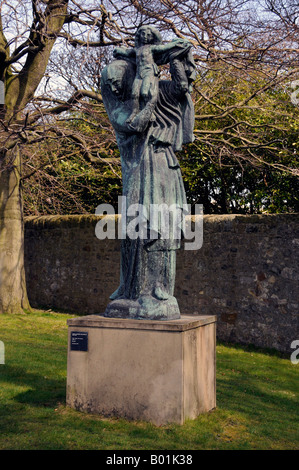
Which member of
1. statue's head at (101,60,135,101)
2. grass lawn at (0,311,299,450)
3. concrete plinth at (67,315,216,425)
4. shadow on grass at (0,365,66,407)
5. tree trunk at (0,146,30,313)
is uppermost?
statue's head at (101,60,135,101)

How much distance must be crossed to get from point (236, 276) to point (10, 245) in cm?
504

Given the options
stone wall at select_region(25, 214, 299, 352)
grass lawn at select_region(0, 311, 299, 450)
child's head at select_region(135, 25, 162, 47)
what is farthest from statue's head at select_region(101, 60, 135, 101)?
stone wall at select_region(25, 214, 299, 352)

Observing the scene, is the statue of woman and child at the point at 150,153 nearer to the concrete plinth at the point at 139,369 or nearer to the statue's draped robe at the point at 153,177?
the statue's draped robe at the point at 153,177

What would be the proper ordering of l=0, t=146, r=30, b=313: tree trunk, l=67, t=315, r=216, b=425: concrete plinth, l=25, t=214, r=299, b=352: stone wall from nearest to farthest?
l=67, t=315, r=216, b=425: concrete plinth
l=25, t=214, r=299, b=352: stone wall
l=0, t=146, r=30, b=313: tree trunk

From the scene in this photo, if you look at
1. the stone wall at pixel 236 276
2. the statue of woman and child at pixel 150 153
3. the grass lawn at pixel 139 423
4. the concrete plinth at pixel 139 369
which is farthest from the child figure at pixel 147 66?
the stone wall at pixel 236 276

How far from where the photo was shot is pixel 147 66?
5.14 metres

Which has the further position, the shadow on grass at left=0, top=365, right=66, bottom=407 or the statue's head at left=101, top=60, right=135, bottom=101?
the shadow on grass at left=0, top=365, right=66, bottom=407

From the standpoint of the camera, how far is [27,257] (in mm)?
14516

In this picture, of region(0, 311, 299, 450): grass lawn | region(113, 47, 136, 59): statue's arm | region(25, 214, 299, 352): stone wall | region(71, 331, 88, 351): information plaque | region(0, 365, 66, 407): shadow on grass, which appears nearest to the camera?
region(0, 311, 299, 450): grass lawn

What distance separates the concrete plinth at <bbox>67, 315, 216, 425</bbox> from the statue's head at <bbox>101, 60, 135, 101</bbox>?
211cm

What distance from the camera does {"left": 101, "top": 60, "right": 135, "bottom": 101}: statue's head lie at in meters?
5.15

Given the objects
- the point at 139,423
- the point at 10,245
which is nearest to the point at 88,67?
the point at 10,245

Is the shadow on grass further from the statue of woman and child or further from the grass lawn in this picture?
the statue of woman and child
